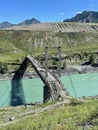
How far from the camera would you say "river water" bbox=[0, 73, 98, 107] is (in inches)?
2249

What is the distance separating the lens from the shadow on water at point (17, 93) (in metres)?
52.8

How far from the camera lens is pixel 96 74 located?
92.5 m

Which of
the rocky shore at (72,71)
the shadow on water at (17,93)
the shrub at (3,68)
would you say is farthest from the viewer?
the shrub at (3,68)

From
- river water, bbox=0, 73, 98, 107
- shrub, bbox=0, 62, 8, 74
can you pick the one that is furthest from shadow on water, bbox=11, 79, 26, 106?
shrub, bbox=0, 62, 8, 74

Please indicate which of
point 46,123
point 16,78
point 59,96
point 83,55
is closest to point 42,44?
point 83,55

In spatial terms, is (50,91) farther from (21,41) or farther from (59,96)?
(21,41)

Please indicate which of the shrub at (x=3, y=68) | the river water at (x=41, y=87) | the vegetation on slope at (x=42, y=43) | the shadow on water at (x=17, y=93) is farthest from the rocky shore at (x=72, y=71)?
the vegetation on slope at (x=42, y=43)

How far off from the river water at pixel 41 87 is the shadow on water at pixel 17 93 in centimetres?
40

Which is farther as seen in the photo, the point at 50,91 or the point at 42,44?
the point at 42,44

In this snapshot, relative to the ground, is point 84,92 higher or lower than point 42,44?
lower

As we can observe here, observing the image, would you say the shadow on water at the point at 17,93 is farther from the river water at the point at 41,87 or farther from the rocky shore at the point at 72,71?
the rocky shore at the point at 72,71

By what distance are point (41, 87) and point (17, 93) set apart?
8296 mm

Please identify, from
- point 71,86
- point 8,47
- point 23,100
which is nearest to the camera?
point 23,100

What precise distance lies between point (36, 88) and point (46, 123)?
162 feet
